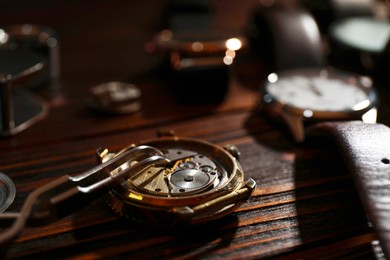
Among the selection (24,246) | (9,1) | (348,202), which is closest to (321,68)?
(348,202)

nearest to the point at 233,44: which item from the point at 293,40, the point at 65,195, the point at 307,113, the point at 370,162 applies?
the point at 293,40

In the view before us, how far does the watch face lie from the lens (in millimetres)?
1010

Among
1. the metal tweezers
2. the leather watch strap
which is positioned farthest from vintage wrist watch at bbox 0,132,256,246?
the leather watch strap

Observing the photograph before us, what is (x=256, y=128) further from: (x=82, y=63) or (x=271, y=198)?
(x=82, y=63)

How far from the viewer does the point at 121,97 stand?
1.08 metres

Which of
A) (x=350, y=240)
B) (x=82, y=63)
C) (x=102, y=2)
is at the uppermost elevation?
(x=102, y=2)

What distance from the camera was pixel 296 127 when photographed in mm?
984

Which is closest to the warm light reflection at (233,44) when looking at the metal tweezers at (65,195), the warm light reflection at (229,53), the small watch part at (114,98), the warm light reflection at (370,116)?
the warm light reflection at (229,53)

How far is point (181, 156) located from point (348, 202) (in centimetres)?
28

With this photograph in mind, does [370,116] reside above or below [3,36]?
below

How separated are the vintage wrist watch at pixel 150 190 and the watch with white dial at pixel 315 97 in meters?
0.22

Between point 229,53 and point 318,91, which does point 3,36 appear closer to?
point 229,53

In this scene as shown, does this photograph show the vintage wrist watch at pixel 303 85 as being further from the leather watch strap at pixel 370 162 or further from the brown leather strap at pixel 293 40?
the leather watch strap at pixel 370 162

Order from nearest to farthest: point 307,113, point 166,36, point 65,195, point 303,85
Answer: point 65,195
point 307,113
point 303,85
point 166,36
